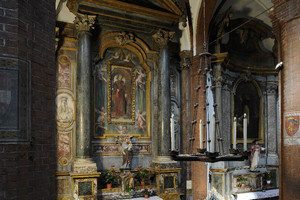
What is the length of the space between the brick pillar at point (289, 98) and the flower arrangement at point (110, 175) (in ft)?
15.8

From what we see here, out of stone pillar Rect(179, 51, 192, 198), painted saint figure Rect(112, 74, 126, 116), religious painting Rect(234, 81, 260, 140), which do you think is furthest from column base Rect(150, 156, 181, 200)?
religious painting Rect(234, 81, 260, 140)

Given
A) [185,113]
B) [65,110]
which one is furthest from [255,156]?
[65,110]

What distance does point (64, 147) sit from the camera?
325 inches

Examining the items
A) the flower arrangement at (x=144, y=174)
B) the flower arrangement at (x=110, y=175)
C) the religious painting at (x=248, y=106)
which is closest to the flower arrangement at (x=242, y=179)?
the religious painting at (x=248, y=106)

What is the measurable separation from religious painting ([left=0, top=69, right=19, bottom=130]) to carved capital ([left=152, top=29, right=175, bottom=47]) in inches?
281

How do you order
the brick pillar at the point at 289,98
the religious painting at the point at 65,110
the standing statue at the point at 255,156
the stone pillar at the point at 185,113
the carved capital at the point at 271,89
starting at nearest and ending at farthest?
the brick pillar at the point at 289,98
the religious painting at the point at 65,110
the stone pillar at the point at 185,113
the standing statue at the point at 255,156
the carved capital at the point at 271,89

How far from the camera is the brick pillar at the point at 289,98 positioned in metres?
5.12

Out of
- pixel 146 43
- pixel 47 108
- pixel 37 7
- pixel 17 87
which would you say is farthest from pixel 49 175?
pixel 146 43

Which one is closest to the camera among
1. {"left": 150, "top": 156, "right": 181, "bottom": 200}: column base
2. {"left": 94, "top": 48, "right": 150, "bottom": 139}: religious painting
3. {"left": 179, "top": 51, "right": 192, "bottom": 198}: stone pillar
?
{"left": 150, "top": 156, "right": 181, "bottom": 200}: column base

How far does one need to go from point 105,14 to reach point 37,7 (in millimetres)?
5731

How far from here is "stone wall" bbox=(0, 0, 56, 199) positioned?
2438mm

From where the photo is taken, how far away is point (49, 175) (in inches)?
113

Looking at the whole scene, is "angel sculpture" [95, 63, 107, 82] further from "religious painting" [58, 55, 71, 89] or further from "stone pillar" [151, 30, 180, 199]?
"stone pillar" [151, 30, 180, 199]

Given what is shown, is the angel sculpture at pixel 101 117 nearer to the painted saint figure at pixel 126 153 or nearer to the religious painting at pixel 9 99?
the painted saint figure at pixel 126 153
